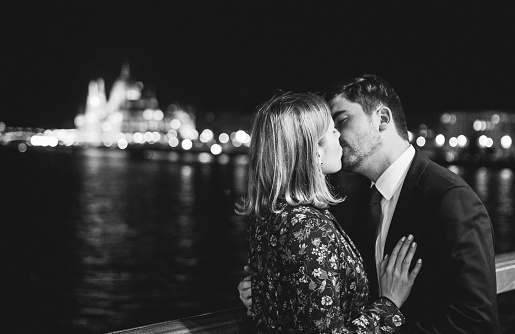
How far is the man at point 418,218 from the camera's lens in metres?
3.17

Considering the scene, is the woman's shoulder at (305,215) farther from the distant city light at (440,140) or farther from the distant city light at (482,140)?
the distant city light at (440,140)

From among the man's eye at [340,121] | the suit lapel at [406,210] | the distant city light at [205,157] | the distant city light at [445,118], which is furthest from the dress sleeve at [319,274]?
the distant city light at [205,157]

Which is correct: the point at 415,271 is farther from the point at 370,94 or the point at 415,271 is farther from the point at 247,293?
the point at 370,94

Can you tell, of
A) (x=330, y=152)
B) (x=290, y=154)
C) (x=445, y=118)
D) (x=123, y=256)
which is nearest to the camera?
(x=290, y=154)

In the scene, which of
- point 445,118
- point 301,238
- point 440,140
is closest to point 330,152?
point 301,238

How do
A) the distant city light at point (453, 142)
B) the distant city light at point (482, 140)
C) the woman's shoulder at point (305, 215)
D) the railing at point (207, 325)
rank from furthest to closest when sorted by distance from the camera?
the distant city light at point (453, 142) → the distant city light at point (482, 140) → the railing at point (207, 325) → the woman's shoulder at point (305, 215)

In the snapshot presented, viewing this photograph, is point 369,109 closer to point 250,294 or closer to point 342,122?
point 342,122

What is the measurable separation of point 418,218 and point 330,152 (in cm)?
67

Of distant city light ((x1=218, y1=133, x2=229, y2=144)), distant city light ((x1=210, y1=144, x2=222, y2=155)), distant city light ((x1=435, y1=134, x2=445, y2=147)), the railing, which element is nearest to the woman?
the railing

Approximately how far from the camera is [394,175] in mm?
3826

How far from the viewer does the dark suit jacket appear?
315cm

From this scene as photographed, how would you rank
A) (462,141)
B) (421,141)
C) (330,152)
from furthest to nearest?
(421,141) → (462,141) → (330,152)

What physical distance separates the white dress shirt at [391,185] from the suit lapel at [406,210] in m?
0.12

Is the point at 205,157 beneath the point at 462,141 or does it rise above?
beneath
